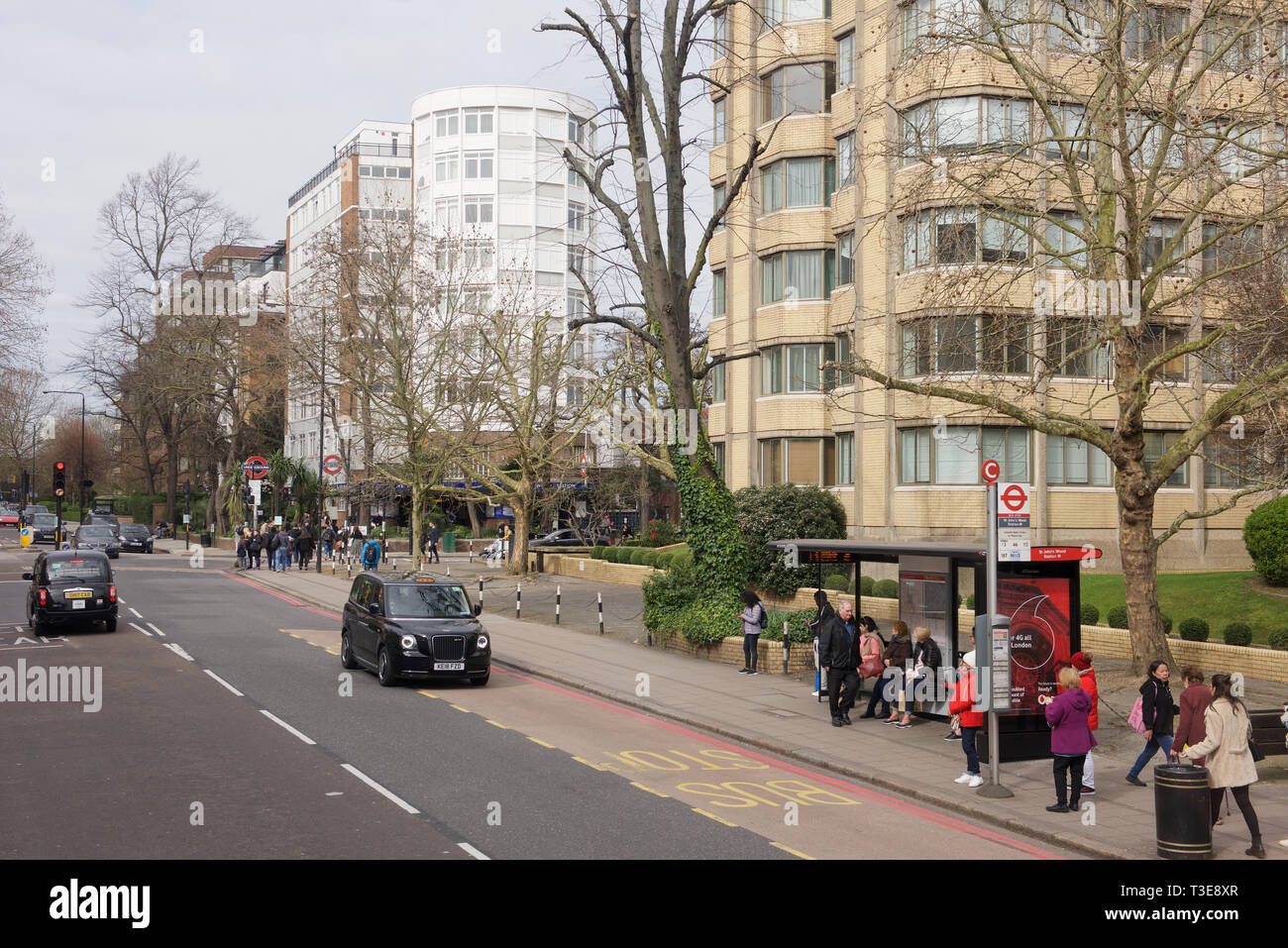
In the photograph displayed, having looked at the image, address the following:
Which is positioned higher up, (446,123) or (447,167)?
(446,123)

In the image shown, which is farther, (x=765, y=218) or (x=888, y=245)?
(x=765, y=218)

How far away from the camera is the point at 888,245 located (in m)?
29.4

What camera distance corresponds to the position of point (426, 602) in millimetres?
20453

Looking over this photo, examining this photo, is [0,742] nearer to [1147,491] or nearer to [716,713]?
[716,713]

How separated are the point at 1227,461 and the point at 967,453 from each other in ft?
21.3

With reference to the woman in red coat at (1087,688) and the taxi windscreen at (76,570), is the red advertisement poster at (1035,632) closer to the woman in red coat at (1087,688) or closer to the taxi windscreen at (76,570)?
the woman in red coat at (1087,688)

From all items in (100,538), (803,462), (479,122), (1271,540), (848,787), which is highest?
(479,122)

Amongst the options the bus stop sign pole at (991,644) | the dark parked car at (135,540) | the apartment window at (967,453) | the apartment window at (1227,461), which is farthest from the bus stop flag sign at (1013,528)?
the dark parked car at (135,540)

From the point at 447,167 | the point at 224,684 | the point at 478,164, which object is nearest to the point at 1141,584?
the point at 224,684

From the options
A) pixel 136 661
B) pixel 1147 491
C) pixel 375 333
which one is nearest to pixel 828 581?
pixel 1147 491

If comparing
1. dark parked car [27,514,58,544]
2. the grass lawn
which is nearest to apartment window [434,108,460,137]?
dark parked car [27,514,58,544]

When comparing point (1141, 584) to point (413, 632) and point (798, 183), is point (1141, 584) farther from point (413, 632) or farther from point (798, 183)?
point (798, 183)

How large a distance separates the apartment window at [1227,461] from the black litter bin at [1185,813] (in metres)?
15.1

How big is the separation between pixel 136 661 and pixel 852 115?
24453mm
